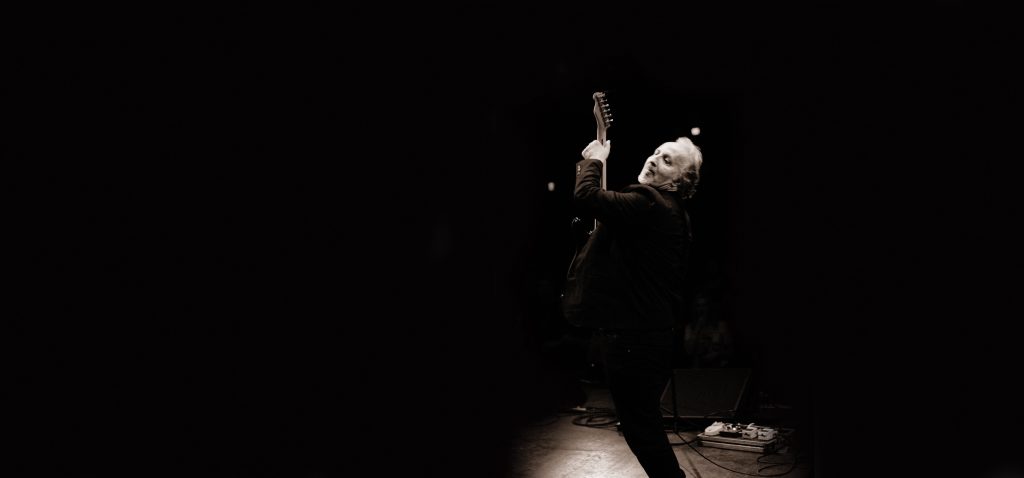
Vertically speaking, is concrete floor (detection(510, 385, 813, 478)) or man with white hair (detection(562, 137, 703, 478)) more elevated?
man with white hair (detection(562, 137, 703, 478))

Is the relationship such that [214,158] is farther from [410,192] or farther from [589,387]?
[589,387]

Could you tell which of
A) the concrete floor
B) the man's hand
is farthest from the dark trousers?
the concrete floor

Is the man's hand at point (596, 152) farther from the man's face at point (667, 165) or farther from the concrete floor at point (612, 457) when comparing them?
the concrete floor at point (612, 457)

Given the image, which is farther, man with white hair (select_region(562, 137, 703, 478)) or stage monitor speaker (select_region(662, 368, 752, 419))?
stage monitor speaker (select_region(662, 368, 752, 419))

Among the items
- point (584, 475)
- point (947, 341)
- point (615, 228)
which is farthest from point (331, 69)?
point (584, 475)

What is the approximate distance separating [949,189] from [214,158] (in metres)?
1.65

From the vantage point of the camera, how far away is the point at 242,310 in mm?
1436

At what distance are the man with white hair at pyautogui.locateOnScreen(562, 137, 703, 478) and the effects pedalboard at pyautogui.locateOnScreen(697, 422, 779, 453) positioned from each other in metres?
1.45

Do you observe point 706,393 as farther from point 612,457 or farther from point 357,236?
point 357,236

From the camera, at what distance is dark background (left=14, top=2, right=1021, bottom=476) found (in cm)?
120

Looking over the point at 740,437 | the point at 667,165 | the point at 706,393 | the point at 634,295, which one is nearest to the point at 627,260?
the point at 634,295

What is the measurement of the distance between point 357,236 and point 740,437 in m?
2.52

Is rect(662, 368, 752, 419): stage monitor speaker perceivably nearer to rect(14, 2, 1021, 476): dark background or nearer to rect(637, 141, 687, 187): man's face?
rect(637, 141, 687, 187): man's face

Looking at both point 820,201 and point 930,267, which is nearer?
point 930,267
